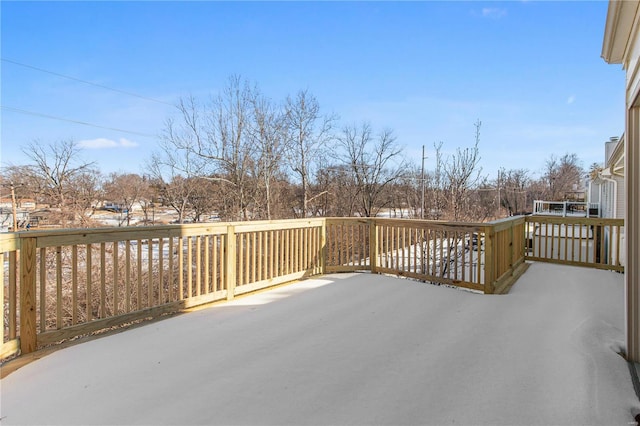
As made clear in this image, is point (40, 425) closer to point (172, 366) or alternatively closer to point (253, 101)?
point (172, 366)

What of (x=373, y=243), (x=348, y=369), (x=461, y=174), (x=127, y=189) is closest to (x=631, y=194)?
(x=348, y=369)

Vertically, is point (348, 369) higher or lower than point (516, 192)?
lower

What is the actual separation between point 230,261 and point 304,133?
9.89 meters

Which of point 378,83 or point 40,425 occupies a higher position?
point 378,83

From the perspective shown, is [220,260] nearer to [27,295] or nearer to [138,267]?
[138,267]

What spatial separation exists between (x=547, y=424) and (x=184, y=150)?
1223 cm

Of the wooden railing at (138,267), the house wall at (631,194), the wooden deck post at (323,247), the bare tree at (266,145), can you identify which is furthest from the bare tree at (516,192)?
the house wall at (631,194)

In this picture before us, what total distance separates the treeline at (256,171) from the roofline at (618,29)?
596 cm

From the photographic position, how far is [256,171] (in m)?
12.4

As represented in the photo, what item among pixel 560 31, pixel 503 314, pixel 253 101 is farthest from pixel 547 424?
pixel 253 101

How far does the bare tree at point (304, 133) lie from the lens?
1280 centimetres

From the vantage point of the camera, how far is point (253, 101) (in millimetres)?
12031

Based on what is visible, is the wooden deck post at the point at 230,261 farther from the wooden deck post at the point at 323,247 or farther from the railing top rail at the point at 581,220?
the railing top rail at the point at 581,220

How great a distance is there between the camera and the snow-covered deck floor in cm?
170
